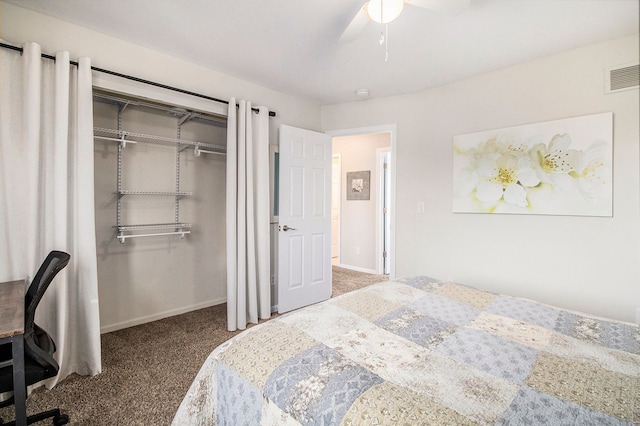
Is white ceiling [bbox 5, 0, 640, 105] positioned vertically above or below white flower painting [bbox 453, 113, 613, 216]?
above

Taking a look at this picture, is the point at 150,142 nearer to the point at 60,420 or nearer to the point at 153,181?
the point at 153,181

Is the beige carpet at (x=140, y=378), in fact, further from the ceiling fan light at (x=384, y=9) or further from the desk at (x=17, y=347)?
the ceiling fan light at (x=384, y=9)

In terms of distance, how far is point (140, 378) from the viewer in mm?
1883

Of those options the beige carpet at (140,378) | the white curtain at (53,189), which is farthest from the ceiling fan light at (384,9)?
the beige carpet at (140,378)

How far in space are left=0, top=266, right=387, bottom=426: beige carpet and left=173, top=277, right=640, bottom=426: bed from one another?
803mm

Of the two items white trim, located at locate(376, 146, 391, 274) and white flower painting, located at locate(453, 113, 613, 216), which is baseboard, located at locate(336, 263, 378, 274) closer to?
white trim, located at locate(376, 146, 391, 274)

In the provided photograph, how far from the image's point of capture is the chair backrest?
1.31 meters

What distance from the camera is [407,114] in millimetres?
3033

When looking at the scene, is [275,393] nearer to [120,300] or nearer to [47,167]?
[47,167]

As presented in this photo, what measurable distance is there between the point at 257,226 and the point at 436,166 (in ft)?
6.02

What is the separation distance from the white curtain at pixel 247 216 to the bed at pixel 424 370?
4.99ft

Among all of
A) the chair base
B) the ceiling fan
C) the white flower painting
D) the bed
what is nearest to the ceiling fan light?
the ceiling fan

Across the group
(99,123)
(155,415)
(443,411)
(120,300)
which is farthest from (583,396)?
(99,123)

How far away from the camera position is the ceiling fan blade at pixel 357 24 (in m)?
1.46
